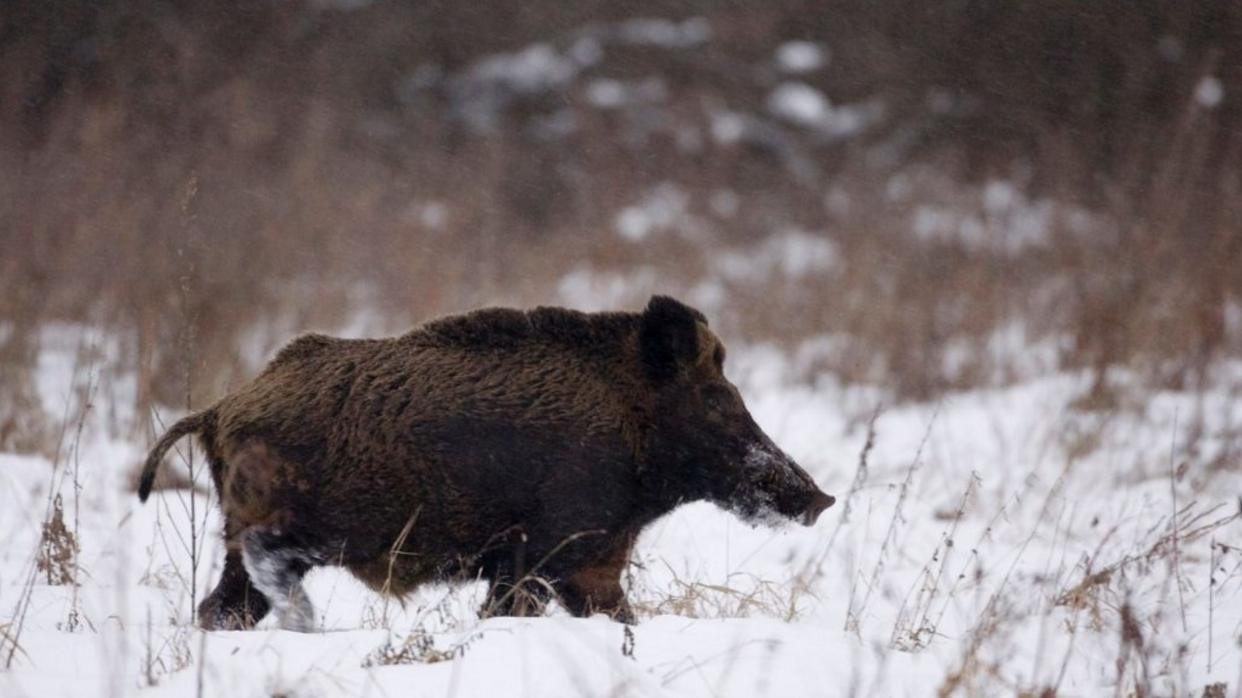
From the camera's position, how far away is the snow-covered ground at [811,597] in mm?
2758

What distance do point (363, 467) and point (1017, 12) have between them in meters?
15.6

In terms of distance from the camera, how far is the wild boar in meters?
3.28

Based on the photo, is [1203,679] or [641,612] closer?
[1203,679]

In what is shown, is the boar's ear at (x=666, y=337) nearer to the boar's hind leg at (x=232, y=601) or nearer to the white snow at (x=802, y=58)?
the boar's hind leg at (x=232, y=601)

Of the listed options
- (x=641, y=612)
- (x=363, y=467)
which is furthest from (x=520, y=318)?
(x=641, y=612)

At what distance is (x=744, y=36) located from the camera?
1803 cm

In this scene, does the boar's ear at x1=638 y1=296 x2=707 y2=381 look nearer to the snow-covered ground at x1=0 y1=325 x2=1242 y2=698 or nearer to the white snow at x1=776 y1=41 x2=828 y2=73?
the snow-covered ground at x1=0 y1=325 x2=1242 y2=698

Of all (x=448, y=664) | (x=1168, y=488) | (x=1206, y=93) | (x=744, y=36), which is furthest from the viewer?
(x=744, y=36)

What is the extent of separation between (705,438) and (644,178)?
11389mm

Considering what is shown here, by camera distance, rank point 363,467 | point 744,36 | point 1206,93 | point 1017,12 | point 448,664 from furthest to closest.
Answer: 1. point 744,36
2. point 1017,12
3. point 1206,93
4. point 363,467
5. point 448,664

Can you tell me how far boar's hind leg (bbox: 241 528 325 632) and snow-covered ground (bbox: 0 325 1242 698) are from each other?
0.15 m

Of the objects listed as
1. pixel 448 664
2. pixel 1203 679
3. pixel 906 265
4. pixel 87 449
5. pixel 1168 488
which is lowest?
pixel 448 664

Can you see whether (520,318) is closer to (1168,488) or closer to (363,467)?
(363,467)

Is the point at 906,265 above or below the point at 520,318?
above
